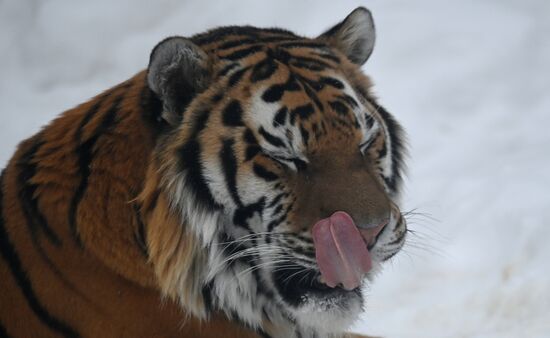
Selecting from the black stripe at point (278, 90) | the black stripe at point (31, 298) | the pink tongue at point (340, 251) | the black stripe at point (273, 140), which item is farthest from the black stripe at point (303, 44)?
the black stripe at point (31, 298)

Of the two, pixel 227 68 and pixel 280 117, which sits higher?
pixel 227 68

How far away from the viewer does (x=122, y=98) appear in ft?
5.84

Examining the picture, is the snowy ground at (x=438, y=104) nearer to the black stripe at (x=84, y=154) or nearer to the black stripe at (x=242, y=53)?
the black stripe at (x=242, y=53)

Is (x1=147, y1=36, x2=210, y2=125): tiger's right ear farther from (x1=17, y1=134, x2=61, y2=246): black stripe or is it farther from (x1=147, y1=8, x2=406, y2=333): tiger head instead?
(x1=17, y1=134, x2=61, y2=246): black stripe

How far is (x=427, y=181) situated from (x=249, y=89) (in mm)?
1601

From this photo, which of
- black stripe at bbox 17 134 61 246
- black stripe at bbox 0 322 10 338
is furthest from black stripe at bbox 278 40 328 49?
black stripe at bbox 0 322 10 338

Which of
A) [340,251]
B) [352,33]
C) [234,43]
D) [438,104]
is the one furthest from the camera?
[438,104]

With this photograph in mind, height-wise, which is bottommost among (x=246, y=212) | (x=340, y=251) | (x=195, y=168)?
(x=340, y=251)

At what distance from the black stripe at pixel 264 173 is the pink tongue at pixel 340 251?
0.12 metres

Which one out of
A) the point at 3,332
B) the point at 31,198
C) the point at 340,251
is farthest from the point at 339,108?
the point at 3,332

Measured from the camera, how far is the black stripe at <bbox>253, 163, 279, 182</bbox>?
164cm

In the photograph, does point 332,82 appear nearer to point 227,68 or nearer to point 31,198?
point 227,68

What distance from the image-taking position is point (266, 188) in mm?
1648

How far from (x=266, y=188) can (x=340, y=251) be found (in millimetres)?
180
